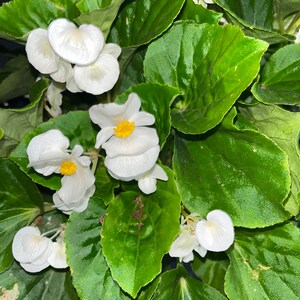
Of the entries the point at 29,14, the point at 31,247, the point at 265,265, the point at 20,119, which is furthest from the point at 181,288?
the point at 29,14

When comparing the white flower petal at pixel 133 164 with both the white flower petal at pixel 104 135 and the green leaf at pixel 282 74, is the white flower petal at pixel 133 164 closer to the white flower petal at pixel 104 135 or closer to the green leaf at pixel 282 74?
the white flower petal at pixel 104 135

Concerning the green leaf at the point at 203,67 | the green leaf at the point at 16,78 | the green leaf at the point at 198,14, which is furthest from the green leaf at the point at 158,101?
the green leaf at the point at 16,78

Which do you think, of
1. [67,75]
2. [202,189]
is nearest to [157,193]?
[202,189]

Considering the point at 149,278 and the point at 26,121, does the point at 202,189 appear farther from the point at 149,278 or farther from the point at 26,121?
the point at 26,121

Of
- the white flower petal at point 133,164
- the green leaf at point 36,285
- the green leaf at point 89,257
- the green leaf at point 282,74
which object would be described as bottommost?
the green leaf at point 36,285

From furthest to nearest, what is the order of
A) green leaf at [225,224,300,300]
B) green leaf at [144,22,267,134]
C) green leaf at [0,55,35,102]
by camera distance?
green leaf at [0,55,35,102]
green leaf at [225,224,300,300]
green leaf at [144,22,267,134]

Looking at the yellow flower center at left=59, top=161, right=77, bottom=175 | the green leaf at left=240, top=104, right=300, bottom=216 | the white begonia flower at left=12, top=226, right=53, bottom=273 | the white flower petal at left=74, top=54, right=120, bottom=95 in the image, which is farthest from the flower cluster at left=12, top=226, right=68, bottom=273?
the green leaf at left=240, top=104, right=300, bottom=216

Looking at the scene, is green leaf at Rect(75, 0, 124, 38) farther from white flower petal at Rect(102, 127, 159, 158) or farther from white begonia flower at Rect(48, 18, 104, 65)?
white flower petal at Rect(102, 127, 159, 158)
